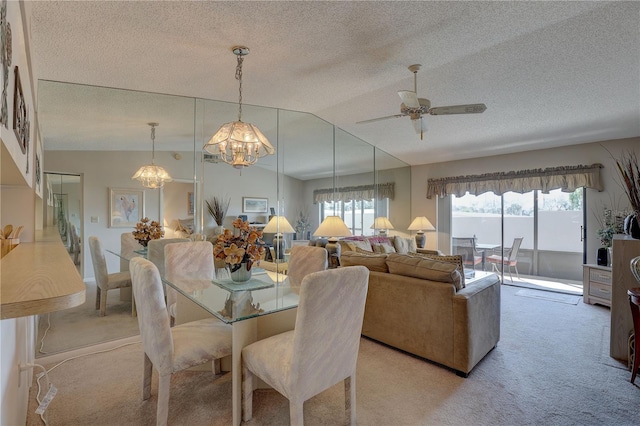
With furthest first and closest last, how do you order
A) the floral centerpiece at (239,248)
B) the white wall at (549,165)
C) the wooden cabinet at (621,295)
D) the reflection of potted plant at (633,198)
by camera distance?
the white wall at (549,165) < the wooden cabinet at (621,295) < the reflection of potted plant at (633,198) < the floral centerpiece at (239,248)

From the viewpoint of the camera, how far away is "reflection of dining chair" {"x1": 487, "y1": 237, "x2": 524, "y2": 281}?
600 centimetres

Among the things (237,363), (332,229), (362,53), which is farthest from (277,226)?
(237,363)

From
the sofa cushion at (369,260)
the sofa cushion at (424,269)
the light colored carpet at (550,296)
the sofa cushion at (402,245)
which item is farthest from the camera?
the sofa cushion at (402,245)

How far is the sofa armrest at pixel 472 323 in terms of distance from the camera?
2451 millimetres

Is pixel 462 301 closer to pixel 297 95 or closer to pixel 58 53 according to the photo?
pixel 297 95

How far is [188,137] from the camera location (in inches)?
155

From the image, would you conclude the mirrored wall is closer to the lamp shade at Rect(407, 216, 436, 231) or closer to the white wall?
the lamp shade at Rect(407, 216, 436, 231)

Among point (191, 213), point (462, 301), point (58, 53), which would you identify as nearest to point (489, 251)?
point (462, 301)

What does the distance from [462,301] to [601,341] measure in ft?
6.42

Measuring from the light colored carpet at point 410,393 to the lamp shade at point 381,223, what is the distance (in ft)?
12.1

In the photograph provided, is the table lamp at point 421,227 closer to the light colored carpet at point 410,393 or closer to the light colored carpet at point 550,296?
the light colored carpet at point 550,296

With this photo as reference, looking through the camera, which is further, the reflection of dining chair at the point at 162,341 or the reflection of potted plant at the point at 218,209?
the reflection of potted plant at the point at 218,209

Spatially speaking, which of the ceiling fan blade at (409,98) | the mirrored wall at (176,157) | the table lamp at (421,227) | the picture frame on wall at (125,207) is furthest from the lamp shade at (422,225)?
the picture frame on wall at (125,207)

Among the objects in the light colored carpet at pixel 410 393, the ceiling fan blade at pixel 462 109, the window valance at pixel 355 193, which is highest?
the ceiling fan blade at pixel 462 109
